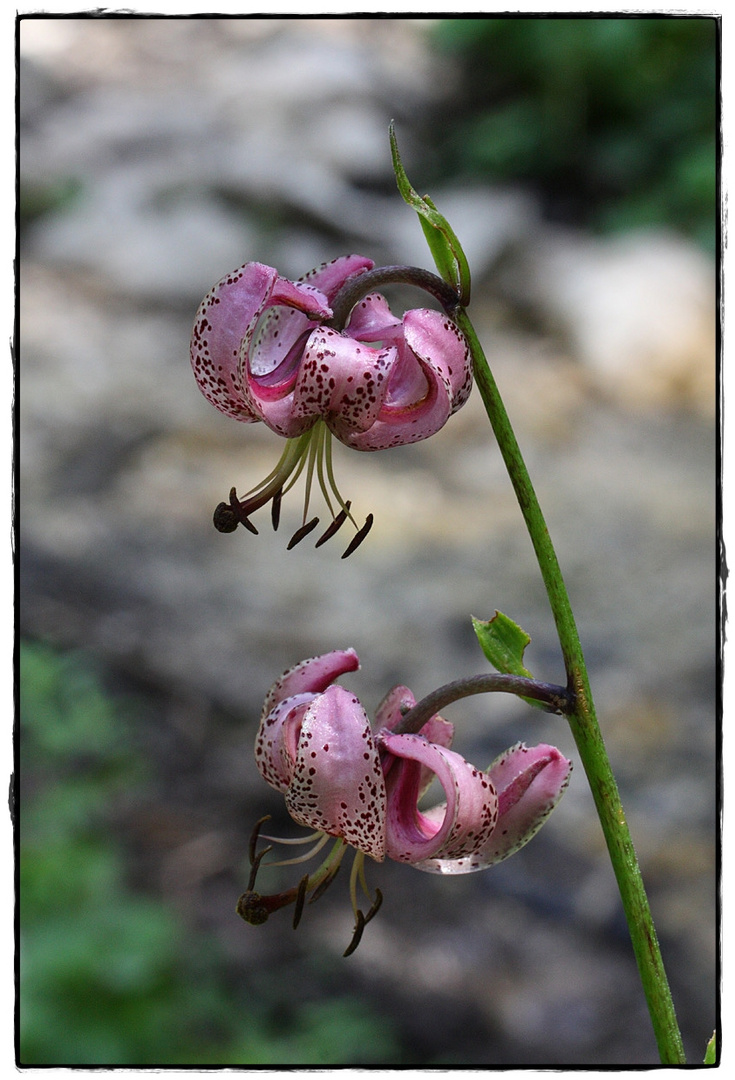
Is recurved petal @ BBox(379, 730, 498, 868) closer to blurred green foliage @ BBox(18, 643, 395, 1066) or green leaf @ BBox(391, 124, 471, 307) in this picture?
green leaf @ BBox(391, 124, 471, 307)

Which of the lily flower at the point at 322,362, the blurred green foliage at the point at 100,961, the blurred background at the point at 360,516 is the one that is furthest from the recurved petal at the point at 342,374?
the blurred green foliage at the point at 100,961

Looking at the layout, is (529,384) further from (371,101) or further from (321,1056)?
(321,1056)

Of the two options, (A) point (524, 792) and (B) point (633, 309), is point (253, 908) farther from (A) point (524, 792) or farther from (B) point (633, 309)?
(B) point (633, 309)

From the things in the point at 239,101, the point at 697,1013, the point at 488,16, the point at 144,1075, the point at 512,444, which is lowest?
the point at 697,1013

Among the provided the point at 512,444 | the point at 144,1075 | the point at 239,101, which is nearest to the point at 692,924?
the point at 144,1075

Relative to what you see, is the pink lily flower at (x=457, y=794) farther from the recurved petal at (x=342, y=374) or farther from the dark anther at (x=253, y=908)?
the recurved petal at (x=342, y=374)
